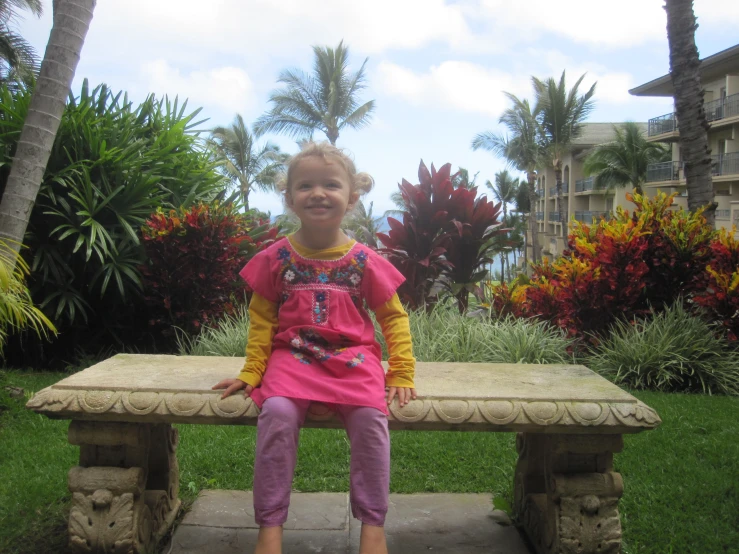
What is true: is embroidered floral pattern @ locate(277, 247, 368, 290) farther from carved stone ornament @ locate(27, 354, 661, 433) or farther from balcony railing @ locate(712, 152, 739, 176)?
balcony railing @ locate(712, 152, 739, 176)

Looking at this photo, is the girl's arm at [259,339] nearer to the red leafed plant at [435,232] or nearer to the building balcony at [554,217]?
the red leafed plant at [435,232]

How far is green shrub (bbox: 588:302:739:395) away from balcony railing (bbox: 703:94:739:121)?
23.8m

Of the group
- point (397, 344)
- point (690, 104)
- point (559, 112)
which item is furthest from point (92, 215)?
point (559, 112)

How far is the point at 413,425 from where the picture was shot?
238cm

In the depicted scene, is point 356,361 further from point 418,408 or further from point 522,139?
point 522,139

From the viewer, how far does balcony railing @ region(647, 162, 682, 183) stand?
104ft

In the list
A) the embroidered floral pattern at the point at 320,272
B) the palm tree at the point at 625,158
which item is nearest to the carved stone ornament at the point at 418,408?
the embroidered floral pattern at the point at 320,272

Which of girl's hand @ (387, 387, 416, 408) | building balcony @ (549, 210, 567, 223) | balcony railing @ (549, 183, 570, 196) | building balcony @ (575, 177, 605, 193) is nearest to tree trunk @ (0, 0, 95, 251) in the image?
girl's hand @ (387, 387, 416, 408)

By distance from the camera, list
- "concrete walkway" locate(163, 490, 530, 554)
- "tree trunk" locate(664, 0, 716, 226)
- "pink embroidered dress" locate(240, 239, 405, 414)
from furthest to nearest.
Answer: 1. "tree trunk" locate(664, 0, 716, 226)
2. "concrete walkway" locate(163, 490, 530, 554)
3. "pink embroidered dress" locate(240, 239, 405, 414)

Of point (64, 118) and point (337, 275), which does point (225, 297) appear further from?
point (337, 275)

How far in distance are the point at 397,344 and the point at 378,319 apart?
124 millimetres

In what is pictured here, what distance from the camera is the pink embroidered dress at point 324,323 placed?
231cm

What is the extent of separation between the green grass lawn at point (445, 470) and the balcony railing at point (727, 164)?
80.0ft

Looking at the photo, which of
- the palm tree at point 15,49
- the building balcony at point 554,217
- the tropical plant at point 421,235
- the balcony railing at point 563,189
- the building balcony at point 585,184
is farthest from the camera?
the building balcony at point 554,217
